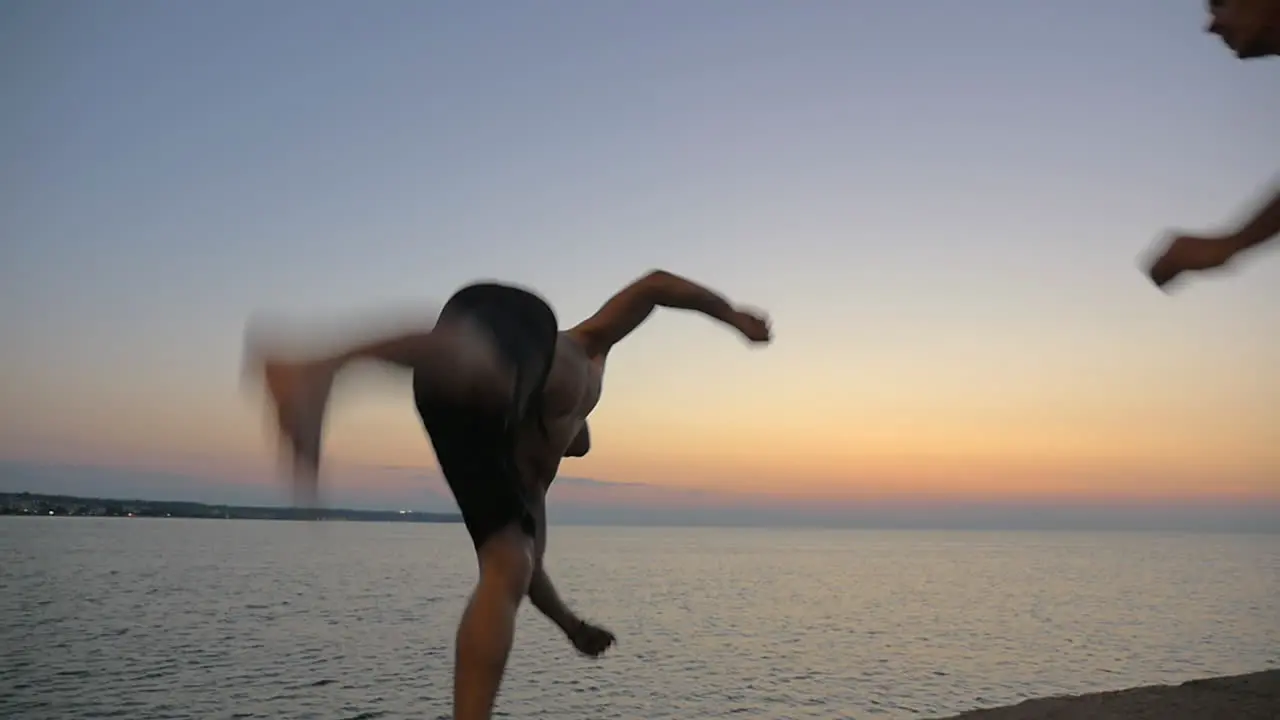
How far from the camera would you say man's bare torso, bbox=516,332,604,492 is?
2.88 m

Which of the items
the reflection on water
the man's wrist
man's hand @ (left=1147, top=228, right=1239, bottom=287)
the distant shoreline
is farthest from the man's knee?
the reflection on water

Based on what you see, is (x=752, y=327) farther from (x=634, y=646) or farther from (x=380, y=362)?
(x=634, y=646)

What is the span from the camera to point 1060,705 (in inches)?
236

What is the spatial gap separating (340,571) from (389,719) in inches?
2722

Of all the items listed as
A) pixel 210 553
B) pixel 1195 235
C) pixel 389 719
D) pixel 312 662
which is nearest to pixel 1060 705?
pixel 1195 235

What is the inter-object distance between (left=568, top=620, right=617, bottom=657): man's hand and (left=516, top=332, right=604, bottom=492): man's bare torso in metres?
0.76

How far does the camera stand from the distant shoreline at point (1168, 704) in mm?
5582

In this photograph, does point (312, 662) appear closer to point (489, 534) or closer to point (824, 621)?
point (824, 621)

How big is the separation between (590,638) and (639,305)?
1.28 metres

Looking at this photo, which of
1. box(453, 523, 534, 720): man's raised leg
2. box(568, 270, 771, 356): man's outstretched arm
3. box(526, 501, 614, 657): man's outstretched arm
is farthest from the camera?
box(568, 270, 771, 356): man's outstretched arm

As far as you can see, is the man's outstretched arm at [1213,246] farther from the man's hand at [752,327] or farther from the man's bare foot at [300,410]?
the man's bare foot at [300,410]

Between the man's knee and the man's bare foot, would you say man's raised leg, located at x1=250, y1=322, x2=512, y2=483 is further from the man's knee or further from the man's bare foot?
the man's knee

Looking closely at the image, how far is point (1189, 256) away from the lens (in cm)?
226

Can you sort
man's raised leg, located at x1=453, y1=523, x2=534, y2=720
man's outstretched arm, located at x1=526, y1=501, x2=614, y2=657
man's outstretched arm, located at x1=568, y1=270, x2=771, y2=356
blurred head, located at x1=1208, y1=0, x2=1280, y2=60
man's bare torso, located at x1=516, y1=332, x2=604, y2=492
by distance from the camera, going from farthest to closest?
man's outstretched arm, located at x1=568, y1=270, x2=771, y2=356 < man's outstretched arm, located at x1=526, y1=501, x2=614, y2=657 < man's bare torso, located at x1=516, y1=332, x2=604, y2=492 < man's raised leg, located at x1=453, y1=523, x2=534, y2=720 < blurred head, located at x1=1208, y1=0, x2=1280, y2=60
